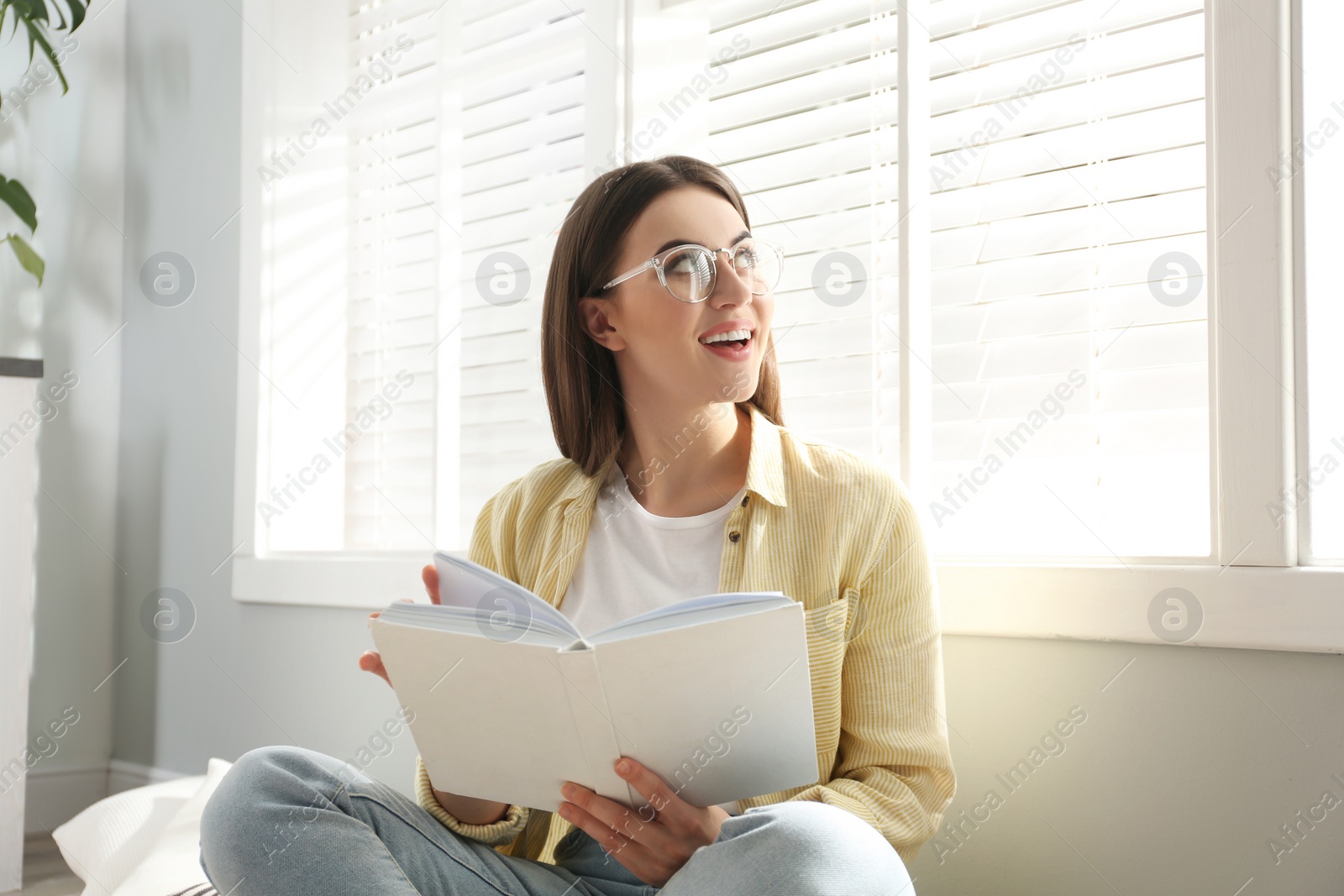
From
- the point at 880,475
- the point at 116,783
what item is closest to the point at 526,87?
the point at 880,475

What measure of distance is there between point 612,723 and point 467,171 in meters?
1.58

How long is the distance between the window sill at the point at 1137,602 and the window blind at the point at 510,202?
896 mm

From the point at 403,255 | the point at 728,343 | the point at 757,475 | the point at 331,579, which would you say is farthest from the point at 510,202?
the point at 757,475

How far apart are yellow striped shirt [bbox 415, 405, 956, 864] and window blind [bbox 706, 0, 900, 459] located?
30 cm

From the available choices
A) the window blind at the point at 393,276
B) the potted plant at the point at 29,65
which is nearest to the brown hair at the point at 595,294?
the window blind at the point at 393,276

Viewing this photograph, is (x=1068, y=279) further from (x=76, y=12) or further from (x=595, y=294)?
(x=76, y=12)

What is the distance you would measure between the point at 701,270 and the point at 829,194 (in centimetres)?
43

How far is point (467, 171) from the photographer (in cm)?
224

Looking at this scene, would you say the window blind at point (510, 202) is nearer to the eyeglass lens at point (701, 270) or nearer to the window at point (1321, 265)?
the eyeglass lens at point (701, 270)

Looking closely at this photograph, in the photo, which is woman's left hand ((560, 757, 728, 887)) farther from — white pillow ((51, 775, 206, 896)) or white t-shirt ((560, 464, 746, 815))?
white pillow ((51, 775, 206, 896))

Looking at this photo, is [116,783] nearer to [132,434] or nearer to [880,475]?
[132,434]

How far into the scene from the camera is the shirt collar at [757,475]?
1296 millimetres

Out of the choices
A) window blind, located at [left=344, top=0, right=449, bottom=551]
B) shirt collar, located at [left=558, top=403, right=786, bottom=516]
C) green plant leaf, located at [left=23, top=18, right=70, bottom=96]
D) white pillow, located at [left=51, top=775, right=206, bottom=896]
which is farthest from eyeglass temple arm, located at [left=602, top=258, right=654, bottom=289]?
green plant leaf, located at [left=23, top=18, right=70, bottom=96]

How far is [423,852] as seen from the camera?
1.10 m
